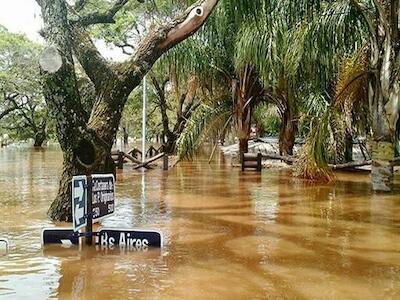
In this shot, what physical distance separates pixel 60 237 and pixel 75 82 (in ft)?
9.11

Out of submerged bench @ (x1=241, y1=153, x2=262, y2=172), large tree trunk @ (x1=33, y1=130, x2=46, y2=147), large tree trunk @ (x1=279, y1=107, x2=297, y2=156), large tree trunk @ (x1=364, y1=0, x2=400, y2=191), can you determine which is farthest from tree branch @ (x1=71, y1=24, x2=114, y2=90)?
large tree trunk @ (x1=33, y1=130, x2=46, y2=147)

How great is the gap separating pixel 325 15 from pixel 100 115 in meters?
6.67

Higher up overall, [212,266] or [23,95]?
[23,95]

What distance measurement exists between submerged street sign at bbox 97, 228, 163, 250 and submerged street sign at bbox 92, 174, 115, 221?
0.26 m

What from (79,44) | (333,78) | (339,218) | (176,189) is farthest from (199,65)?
(339,218)

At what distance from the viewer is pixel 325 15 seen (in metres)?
13.2

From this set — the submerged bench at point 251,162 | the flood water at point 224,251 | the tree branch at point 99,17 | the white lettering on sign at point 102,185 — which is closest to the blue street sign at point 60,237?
the flood water at point 224,251

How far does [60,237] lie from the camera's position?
7051mm

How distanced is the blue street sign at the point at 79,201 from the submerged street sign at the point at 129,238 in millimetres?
415

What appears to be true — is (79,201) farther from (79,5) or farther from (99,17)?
(79,5)

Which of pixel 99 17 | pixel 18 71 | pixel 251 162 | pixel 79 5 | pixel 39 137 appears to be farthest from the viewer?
pixel 39 137

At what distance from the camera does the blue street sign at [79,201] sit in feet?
21.0

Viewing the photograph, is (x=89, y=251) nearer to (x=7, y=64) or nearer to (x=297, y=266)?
(x=297, y=266)

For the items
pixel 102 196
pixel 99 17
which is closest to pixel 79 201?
pixel 102 196
